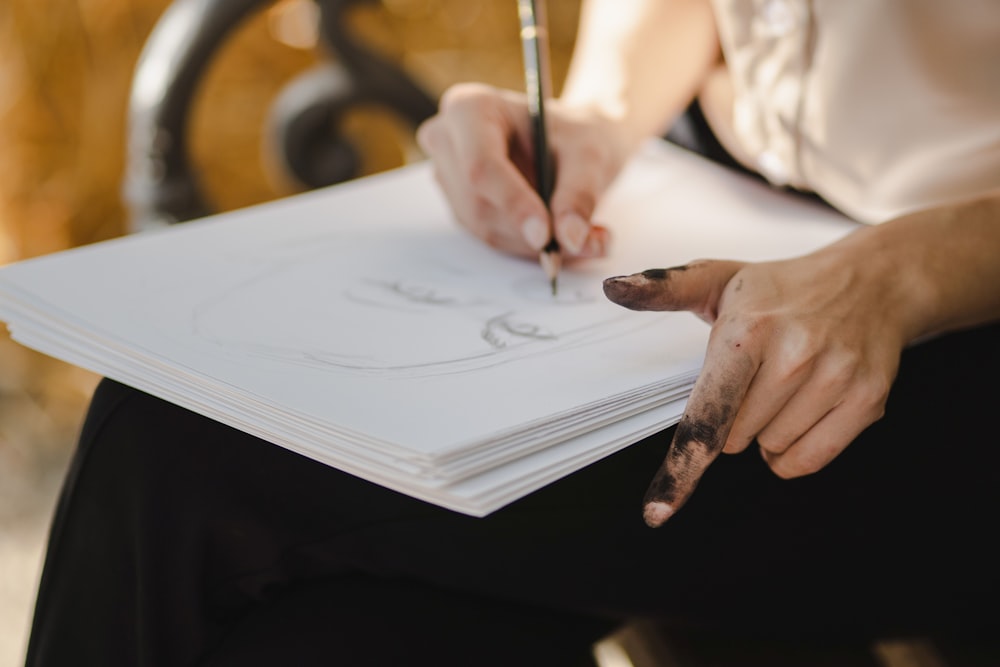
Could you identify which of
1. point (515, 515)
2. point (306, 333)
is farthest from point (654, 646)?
point (306, 333)

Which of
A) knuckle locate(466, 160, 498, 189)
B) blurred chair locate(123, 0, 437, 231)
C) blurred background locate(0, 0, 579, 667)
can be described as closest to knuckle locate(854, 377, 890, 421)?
knuckle locate(466, 160, 498, 189)

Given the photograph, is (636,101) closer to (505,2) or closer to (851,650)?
(851,650)

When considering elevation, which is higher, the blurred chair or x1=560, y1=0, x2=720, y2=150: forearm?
x1=560, y1=0, x2=720, y2=150: forearm

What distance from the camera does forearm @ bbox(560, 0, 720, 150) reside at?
24.5 inches

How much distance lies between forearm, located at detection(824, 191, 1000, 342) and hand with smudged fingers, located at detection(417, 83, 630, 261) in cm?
15

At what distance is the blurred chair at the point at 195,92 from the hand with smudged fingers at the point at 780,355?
0.55m

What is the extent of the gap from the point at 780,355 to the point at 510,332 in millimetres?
125

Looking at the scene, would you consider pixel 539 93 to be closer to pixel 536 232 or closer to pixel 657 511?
pixel 536 232

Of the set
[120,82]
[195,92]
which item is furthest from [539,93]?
[120,82]

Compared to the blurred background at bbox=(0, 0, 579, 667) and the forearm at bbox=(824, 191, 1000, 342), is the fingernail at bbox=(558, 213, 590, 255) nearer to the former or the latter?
the forearm at bbox=(824, 191, 1000, 342)

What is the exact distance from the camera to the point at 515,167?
517 millimetres

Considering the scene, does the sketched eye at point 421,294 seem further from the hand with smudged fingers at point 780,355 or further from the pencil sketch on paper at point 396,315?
the hand with smudged fingers at point 780,355

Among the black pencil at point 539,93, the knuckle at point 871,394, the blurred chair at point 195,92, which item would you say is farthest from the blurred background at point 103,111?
the knuckle at point 871,394

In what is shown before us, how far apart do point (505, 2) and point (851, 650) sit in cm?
120
